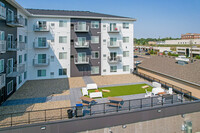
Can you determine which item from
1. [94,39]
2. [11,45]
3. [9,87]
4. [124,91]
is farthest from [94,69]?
[9,87]

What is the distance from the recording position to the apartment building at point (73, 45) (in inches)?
951

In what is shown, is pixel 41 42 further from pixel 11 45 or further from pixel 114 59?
pixel 114 59

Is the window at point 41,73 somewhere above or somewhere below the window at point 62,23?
below

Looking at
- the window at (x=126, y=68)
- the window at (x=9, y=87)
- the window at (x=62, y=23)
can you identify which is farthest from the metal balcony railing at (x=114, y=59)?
the window at (x=9, y=87)

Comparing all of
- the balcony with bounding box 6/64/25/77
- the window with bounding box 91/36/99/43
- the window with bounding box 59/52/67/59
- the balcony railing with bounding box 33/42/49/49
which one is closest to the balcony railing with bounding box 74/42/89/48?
the window with bounding box 91/36/99/43

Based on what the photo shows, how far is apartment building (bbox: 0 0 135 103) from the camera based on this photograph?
2416cm

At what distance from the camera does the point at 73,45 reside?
84.5 ft

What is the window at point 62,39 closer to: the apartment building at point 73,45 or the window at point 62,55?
the apartment building at point 73,45

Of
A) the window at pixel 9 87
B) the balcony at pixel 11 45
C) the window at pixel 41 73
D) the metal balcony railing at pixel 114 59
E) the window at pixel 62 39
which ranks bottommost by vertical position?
the window at pixel 9 87

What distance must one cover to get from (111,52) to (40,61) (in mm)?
12547

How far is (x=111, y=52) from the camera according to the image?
27703mm

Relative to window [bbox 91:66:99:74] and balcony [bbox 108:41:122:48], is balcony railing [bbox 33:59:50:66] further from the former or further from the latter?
balcony [bbox 108:41:122:48]

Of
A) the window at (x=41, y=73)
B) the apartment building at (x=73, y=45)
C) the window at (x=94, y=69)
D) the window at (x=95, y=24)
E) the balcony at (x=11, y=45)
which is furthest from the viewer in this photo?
the window at (x=94, y=69)

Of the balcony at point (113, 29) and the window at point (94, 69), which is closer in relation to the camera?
the balcony at point (113, 29)
